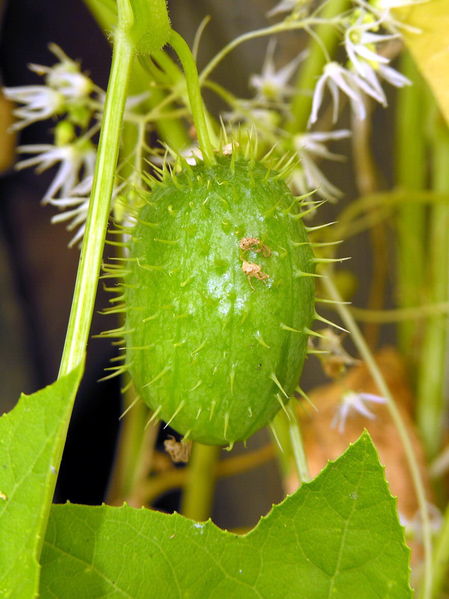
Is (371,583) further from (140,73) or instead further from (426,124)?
(426,124)

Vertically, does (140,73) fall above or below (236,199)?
above

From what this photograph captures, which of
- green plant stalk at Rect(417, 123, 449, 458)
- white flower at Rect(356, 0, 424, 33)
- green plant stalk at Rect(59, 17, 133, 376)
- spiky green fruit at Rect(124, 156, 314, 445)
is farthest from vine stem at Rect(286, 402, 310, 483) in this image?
green plant stalk at Rect(417, 123, 449, 458)

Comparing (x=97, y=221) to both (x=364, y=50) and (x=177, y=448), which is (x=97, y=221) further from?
(x=364, y=50)

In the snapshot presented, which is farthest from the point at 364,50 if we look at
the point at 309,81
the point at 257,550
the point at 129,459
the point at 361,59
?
the point at 129,459

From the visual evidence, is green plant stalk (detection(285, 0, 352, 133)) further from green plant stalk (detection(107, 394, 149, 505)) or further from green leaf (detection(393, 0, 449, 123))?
green plant stalk (detection(107, 394, 149, 505))

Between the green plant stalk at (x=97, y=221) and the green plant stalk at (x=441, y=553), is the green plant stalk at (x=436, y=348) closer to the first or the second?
the green plant stalk at (x=441, y=553)

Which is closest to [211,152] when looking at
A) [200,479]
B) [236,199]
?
[236,199]
